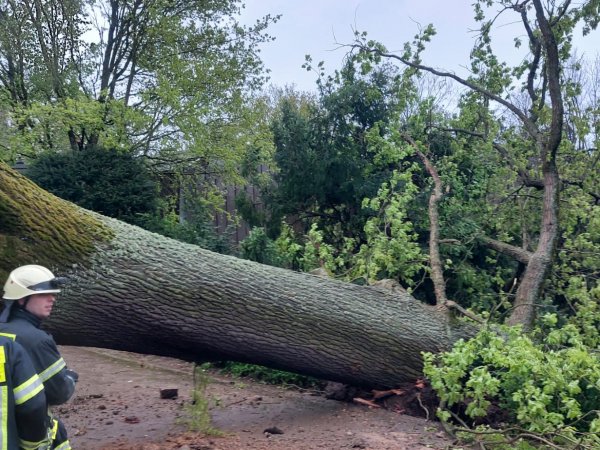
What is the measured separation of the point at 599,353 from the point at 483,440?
1.77m

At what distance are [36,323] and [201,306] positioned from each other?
1988 mm

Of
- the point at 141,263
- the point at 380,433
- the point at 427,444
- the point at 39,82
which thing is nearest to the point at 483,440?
the point at 427,444

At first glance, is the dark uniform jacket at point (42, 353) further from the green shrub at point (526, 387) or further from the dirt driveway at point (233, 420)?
the green shrub at point (526, 387)

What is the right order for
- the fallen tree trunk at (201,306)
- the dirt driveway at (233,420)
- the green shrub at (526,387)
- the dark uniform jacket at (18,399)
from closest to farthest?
the dark uniform jacket at (18,399) → the fallen tree trunk at (201,306) → the green shrub at (526,387) → the dirt driveway at (233,420)

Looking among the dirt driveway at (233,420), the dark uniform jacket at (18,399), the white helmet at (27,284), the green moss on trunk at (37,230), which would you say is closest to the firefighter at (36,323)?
the white helmet at (27,284)

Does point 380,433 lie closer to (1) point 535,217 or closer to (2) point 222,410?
(2) point 222,410

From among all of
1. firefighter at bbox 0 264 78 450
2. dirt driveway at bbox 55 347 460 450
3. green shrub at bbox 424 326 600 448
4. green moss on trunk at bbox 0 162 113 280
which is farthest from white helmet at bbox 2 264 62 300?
green shrub at bbox 424 326 600 448

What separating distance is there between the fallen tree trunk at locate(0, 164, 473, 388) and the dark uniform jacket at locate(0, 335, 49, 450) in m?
1.59

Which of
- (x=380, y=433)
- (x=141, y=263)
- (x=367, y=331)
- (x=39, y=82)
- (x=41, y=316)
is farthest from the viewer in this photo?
(x=39, y=82)

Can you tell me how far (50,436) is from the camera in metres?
3.41

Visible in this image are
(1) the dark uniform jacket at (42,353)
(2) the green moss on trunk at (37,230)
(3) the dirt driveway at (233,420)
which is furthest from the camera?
(3) the dirt driveway at (233,420)

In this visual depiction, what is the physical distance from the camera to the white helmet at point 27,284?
10.7 feet

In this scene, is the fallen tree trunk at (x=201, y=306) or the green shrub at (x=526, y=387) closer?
the fallen tree trunk at (x=201, y=306)

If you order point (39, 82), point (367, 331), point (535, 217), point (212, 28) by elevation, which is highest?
point (212, 28)
